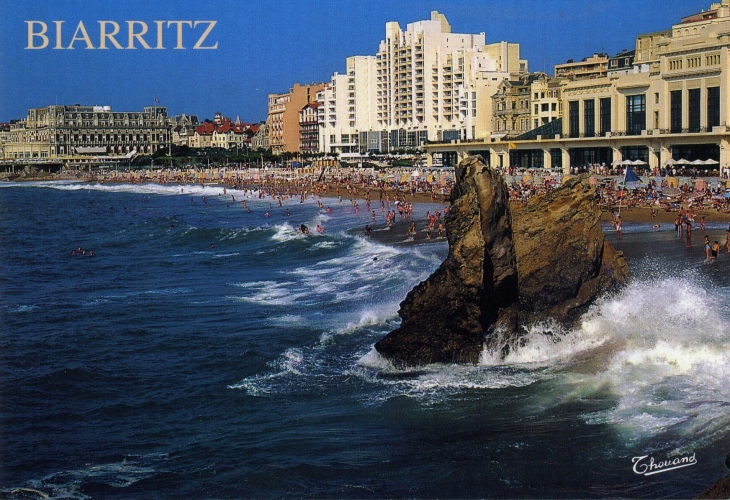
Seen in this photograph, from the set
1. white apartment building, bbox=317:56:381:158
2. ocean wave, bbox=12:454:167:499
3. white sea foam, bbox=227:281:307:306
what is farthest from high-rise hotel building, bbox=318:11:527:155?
ocean wave, bbox=12:454:167:499

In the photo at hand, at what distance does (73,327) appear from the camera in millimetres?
26859

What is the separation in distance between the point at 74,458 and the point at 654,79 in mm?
62308

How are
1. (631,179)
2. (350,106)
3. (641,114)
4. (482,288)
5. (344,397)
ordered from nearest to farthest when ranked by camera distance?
1. (344,397)
2. (482,288)
3. (631,179)
4. (641,114)
5. (350,106)

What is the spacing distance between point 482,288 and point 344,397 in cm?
349

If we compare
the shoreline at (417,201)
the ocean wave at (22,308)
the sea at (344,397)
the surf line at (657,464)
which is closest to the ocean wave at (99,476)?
the sea at (344,397)

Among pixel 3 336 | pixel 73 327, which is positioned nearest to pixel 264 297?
pixel 73 327

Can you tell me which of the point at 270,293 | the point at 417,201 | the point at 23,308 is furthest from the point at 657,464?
the point at 417,201

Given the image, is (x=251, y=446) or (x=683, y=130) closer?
(x=251, y=446)

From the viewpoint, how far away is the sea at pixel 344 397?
1366 centimetres

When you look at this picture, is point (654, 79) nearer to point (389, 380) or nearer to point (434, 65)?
point (389, 380)

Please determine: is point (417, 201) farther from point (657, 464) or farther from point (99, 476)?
point (657, 464)

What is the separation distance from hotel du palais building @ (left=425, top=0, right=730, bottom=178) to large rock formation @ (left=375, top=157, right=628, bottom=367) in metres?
43.1

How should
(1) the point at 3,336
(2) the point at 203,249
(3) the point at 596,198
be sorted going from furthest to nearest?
(2) the point at 203,249, (1) the point at 3,336, (3) the point at 596,198

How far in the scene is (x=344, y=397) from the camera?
17.7 metres
